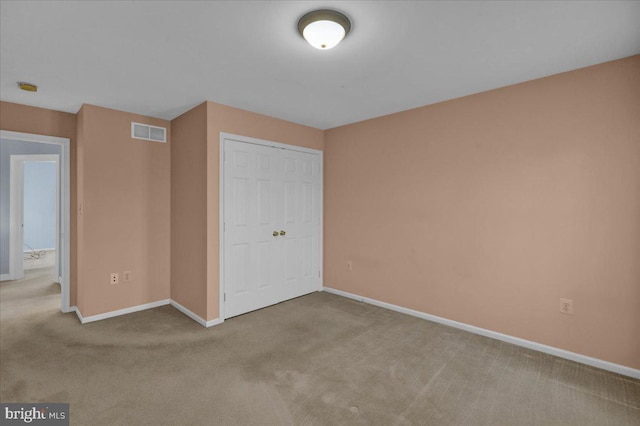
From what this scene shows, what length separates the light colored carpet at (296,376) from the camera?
6.42 ft

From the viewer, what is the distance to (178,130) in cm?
390

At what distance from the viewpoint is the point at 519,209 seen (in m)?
2.87

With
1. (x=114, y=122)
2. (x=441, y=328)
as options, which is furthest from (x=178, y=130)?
(x=441, y=328)

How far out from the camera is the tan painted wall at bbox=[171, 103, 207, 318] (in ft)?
11.2

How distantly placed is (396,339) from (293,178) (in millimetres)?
2426

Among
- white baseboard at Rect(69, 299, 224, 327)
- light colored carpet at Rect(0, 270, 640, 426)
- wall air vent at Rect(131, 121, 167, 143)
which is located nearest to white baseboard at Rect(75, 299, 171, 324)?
white baseboard at Rect(69, 299, 224, 327)

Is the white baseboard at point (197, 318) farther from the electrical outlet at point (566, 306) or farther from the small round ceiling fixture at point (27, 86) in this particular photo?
the electrical outlet at point (566, 306)

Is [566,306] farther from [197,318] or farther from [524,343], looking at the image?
[197,318]

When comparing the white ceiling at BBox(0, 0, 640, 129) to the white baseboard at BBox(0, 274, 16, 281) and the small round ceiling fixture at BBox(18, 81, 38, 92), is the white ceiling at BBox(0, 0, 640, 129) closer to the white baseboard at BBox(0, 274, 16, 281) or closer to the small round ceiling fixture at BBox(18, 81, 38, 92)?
the small round ceiling fixture at BBox(18, 81, 38, 92)

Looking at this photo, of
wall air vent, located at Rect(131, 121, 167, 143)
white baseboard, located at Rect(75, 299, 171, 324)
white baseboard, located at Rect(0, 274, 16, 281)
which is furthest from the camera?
white baseboard, located at Rect(0, 274, 16, 281)

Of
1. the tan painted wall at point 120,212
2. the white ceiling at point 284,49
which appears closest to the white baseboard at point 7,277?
the tan painted wall at point 120,212

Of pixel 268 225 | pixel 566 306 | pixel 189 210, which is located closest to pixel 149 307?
pixel 189 210

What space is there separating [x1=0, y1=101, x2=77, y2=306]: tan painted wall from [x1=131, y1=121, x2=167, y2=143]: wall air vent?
727 millimetres
